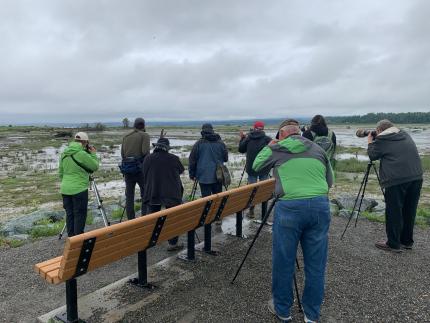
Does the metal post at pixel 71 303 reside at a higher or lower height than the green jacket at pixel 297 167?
lower

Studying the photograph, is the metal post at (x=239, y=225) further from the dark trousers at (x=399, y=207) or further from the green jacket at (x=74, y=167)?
the green jacket at (x=74, y=167)

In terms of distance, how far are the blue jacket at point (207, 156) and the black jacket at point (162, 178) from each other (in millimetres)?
1094

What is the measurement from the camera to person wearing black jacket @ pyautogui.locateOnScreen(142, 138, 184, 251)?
21.2 feet

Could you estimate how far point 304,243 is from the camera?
13.6 ft

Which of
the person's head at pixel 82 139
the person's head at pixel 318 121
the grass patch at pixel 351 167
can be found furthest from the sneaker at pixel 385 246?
the grass patch at pixel 351 167

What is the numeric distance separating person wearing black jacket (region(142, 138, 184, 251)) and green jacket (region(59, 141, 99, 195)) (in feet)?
3.46

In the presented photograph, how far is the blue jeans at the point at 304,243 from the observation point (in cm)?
400

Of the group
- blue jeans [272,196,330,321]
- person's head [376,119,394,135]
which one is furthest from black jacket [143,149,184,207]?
person's head [376,119,394,135]

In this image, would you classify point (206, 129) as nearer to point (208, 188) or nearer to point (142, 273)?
point (208, 188)

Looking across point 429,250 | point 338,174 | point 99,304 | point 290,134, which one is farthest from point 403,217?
point 338,174

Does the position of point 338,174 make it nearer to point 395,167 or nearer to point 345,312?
point 395,167

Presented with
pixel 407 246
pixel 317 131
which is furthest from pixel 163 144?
pixel 407 246

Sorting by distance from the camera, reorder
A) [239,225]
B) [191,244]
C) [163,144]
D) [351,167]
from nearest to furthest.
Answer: [191,244] → [163,144] → [239,225] → [351,167]

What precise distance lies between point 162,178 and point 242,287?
2.28m
